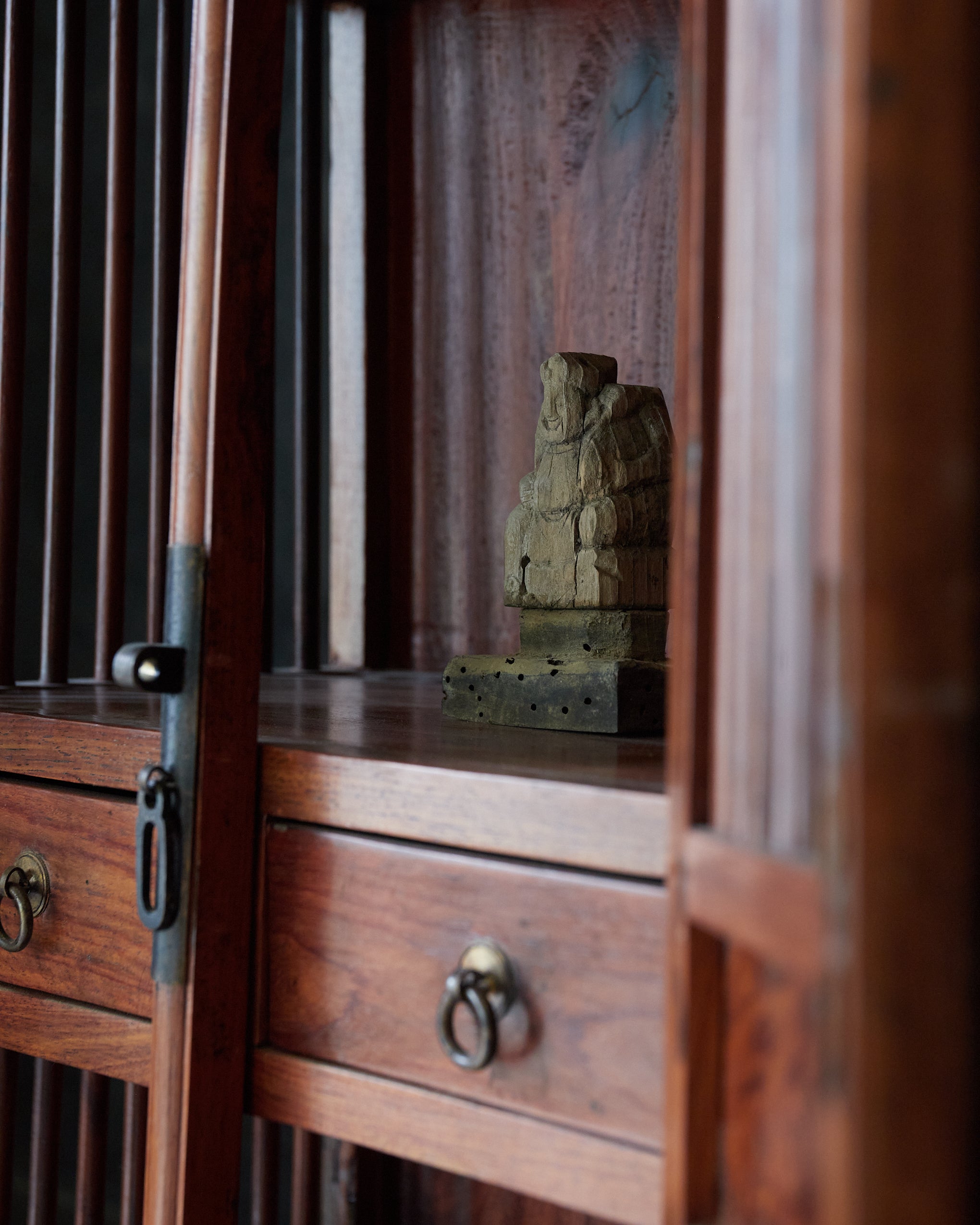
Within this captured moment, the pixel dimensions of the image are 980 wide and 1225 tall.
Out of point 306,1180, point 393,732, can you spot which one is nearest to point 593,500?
point 393,732

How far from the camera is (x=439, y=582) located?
1459mm

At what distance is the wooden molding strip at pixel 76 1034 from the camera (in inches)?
31.4

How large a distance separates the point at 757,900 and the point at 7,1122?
1042 millimetres

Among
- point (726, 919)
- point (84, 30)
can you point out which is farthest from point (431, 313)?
point (726, 919)

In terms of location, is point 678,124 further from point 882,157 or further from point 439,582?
point 882,157

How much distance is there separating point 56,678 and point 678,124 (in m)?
0.85

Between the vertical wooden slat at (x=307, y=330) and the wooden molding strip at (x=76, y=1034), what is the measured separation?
64 centimetres

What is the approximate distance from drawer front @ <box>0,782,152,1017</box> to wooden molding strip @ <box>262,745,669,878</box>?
4.7 inches

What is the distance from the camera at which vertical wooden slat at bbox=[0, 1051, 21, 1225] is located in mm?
1185

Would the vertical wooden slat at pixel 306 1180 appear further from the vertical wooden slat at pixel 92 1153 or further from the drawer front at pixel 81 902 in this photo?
the drawer front at pixel 81 902

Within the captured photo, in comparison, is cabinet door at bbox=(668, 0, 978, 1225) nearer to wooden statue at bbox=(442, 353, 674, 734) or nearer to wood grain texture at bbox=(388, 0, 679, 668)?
wooden statue at bbox=(442, 353, 674, 734)

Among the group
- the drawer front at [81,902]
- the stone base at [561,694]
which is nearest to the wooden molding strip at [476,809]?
the drawer front at [81,902]

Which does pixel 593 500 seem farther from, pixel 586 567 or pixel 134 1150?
pixel 134 1150

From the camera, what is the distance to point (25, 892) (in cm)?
87
